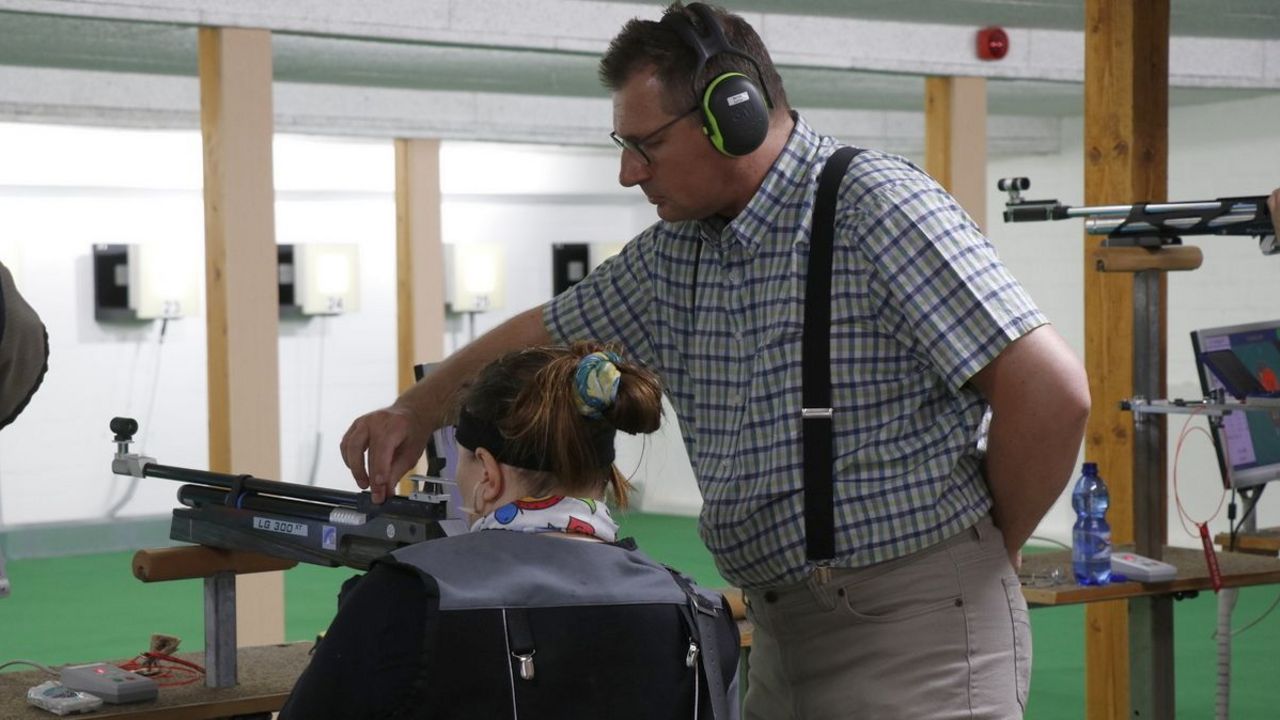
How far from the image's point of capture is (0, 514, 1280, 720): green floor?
5.44 meters

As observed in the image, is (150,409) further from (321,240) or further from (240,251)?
(240,251)

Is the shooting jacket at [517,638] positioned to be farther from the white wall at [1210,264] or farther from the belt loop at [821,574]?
the white wall at [1210,264]

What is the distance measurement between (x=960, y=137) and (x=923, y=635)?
5.06 metres

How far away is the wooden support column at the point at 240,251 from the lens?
5047mm

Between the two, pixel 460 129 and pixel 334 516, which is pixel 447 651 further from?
pixel 460 129

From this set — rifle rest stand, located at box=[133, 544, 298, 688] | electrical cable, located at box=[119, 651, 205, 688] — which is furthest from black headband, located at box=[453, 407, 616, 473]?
electrical cable, located at box=[119, 651, 205, 688]

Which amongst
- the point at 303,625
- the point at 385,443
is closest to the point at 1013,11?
the point at 303,625

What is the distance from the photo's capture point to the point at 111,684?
2.39 m

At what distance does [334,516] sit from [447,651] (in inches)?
35.7

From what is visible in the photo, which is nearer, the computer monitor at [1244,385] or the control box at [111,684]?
the control box at [111,684]

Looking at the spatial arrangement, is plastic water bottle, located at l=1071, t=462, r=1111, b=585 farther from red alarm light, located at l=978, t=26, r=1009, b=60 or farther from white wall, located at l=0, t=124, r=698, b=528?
white wall, located at l=0, t=124, r=698, b=528

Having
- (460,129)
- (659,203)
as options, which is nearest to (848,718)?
(659,203)

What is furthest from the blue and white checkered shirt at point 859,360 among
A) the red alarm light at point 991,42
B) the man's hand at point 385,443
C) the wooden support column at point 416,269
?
the wooden support column at point 416,269

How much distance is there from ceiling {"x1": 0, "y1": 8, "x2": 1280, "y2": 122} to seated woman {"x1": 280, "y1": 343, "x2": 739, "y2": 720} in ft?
12.5
